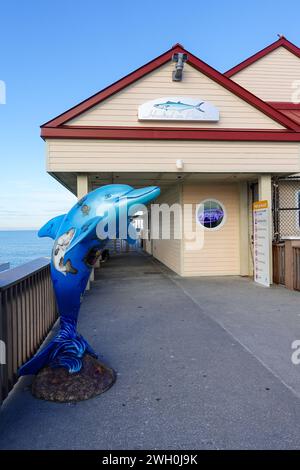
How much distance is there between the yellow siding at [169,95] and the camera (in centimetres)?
805

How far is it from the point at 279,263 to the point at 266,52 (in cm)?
861

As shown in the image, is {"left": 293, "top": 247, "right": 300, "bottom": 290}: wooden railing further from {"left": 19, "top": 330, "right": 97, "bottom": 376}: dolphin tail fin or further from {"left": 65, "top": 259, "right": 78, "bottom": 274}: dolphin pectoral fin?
{"left": 65, "top": 259, "right": 78, "bottom": 274}: dolphin pectoral fin

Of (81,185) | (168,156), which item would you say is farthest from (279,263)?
(81,185)

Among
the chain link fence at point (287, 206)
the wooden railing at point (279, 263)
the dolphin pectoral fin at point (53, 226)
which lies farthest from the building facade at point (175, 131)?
the dolphin pectoral fin at point (53, 226)

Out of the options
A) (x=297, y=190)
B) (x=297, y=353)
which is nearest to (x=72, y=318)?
(x=297, y=353)

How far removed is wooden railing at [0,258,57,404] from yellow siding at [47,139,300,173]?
3.87 m

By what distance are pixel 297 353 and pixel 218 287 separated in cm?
420

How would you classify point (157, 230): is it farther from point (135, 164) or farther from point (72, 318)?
point (72, 318)

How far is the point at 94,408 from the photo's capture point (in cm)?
269

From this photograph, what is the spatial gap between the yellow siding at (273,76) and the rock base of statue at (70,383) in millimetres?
11772

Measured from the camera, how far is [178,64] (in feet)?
26.5

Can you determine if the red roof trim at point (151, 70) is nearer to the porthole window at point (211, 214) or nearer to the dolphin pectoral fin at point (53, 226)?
the porthole window at point (211, 214)

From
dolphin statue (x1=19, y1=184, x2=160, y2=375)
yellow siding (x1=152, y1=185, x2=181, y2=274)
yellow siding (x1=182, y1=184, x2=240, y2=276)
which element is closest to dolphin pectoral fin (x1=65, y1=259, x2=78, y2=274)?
dolphin statue (x1=19, y1=184, x2=160, y2=375)

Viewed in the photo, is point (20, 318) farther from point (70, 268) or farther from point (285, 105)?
point (285, 105)
